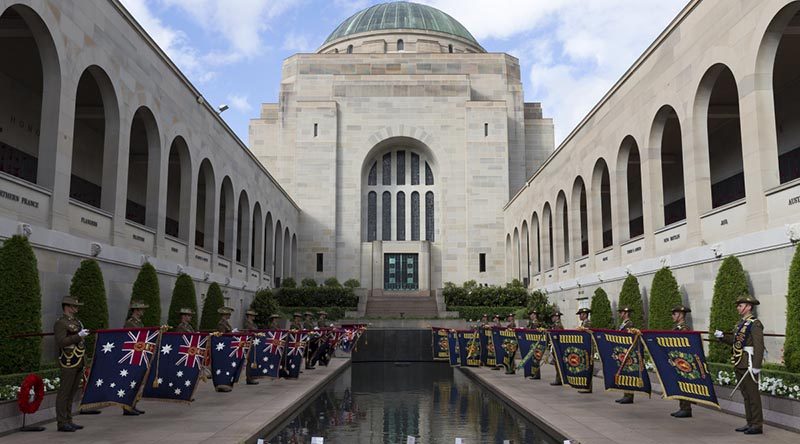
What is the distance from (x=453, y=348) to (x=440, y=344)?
5.20 feet

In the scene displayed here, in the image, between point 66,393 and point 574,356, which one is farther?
point 574,356

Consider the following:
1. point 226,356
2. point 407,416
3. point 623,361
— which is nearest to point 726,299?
point 623,361

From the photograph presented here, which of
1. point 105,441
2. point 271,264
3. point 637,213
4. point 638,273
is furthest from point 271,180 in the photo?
point 105,441

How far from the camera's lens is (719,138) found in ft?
90.1

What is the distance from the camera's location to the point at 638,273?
72.2ft

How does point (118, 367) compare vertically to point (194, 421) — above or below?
above

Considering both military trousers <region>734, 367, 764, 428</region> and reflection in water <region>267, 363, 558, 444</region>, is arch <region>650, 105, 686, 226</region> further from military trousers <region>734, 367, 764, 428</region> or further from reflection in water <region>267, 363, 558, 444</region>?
military trousers <region>734, 367, 764, 428</region>

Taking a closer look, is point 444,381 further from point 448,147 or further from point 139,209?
point 448,147

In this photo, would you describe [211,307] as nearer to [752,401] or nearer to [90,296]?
[90,296]

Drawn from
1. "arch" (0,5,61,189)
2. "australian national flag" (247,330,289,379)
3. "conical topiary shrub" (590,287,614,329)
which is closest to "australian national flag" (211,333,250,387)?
"australian national flag" (247,330,289,379)

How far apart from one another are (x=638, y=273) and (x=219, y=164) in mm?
16991

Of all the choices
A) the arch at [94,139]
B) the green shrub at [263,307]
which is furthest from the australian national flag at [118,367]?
the green shrub at [263,307]

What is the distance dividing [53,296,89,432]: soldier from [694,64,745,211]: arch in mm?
15131

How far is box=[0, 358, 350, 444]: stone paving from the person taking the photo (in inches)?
394
